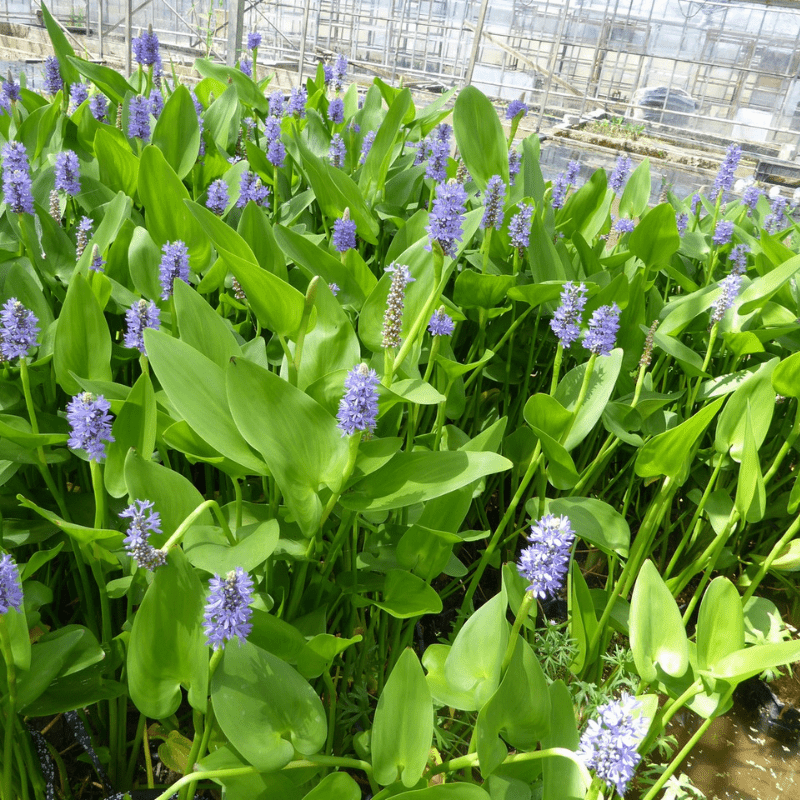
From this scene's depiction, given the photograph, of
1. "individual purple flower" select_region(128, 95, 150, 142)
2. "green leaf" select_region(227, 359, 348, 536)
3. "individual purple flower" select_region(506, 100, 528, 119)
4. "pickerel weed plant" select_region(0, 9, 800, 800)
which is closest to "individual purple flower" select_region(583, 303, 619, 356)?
"pickerel weed plant" select_region(0, 9, 800, 800)

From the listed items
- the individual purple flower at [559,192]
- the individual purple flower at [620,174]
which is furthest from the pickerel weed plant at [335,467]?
the individual purple flower at [620,174]

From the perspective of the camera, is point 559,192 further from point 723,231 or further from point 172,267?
point 172,267

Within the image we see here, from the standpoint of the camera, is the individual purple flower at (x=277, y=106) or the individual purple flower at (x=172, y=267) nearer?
the individual purple flower at (x=172, y=267)

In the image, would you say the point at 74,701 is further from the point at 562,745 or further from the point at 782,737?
the point at 782,737

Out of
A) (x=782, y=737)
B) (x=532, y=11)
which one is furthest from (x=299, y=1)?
(x=782, y=737)

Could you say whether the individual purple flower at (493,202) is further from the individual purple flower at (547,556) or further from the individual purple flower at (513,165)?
the individual purple flower at (547,556)

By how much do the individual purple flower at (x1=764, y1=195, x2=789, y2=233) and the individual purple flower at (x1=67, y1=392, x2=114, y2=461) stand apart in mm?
1775

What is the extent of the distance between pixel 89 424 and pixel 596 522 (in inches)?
26.1

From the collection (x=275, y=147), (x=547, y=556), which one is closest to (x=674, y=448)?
(x=547, y=556)

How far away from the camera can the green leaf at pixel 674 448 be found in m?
0.90

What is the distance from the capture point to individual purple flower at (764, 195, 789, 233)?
189 cm

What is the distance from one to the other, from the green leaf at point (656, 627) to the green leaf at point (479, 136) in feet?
2.54

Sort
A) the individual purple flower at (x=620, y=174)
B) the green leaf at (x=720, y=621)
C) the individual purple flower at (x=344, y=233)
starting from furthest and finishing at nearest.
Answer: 1. the individual purple flower at (x=620, y=174)
2. the individual purple flower at (x=344, y=233)
3. the green leaf at (x=720, y=621)

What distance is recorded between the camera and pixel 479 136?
1.30 metres
